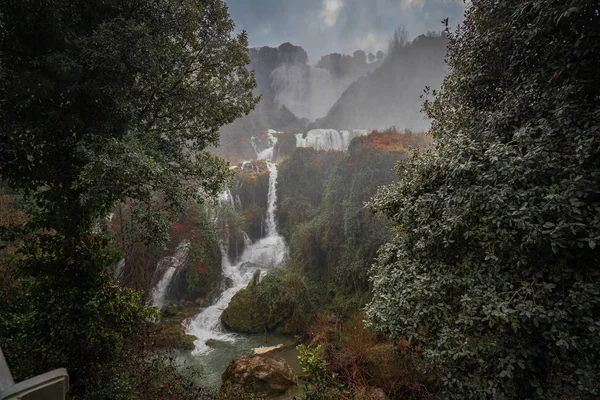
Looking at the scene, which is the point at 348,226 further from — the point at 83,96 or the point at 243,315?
the point at 83,96

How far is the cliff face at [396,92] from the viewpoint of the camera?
5091 centimetres

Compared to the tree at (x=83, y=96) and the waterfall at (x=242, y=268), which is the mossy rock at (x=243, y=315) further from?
the tree at (x=83, y=96)

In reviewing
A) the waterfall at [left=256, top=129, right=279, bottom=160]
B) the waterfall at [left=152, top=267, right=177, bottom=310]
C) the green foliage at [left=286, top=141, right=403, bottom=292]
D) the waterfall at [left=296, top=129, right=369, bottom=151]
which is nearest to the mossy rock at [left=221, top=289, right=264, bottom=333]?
the green foliage at [left=286, top=141, right=403, bottom=292]

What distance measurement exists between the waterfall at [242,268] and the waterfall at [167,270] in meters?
2.94

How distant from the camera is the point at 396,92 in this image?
173 ft

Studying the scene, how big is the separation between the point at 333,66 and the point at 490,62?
248ft

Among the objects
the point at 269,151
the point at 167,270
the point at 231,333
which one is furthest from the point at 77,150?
the point at 269,151

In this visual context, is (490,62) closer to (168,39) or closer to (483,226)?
(483,226)

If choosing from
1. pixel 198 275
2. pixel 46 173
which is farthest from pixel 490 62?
pixel 198 275

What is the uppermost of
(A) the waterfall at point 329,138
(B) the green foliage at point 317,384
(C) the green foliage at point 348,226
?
(A) the waterfall at point 329,138

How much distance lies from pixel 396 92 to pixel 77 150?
55880 mm

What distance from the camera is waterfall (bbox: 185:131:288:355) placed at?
15.0 meters

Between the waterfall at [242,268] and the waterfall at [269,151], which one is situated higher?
the waterfall at [269,151]

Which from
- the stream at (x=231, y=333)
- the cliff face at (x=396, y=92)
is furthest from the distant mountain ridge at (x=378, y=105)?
the stream at (x=231, y=333)
